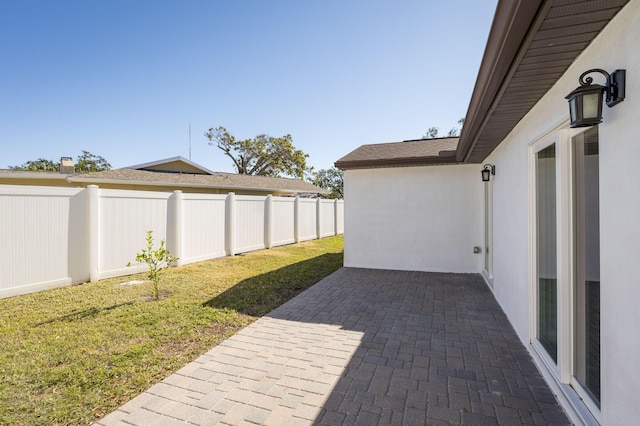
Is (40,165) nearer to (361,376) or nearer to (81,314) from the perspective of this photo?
(81,314)

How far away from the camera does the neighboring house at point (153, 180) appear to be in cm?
1315

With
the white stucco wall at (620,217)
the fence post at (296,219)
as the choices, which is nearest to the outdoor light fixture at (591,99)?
the white stucco wall at (620,217)

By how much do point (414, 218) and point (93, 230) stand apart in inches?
317

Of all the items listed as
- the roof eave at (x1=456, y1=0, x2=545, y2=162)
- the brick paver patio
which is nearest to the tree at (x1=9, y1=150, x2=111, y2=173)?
the brick paver patio

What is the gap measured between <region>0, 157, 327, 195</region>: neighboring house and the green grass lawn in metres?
7.96

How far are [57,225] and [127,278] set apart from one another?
6.25 feet

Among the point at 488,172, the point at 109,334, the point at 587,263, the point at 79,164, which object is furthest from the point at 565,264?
the point at 79,164

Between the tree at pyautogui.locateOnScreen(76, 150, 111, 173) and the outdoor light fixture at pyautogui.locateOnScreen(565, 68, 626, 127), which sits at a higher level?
the tree at pyautogui.locateOnScreen(76, 150, 111, 173)

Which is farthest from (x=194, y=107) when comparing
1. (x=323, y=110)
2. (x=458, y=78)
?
(x=458, y=78)

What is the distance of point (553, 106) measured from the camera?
2.99 m

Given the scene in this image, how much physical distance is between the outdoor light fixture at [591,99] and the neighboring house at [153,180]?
1512 centimetres

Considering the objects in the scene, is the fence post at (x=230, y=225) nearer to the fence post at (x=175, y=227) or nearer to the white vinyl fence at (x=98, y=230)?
the white vinyl fence at (x=98, y=230)

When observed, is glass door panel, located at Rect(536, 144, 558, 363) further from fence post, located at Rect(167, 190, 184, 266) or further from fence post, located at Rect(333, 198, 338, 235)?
fence post, located at Rect(333, 198, 338, 235)

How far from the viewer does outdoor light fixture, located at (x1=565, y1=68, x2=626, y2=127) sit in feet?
6.10
